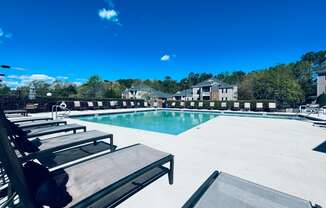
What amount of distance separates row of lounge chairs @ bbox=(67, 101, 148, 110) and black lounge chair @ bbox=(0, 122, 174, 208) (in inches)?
576

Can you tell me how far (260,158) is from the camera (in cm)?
375

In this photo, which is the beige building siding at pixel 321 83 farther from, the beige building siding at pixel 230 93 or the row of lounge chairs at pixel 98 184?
the row of lounge chairs at pixel 98 184

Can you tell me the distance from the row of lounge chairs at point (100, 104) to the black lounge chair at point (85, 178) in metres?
14.6

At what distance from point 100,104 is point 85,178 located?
1669cm

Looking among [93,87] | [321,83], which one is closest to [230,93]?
[321,83]

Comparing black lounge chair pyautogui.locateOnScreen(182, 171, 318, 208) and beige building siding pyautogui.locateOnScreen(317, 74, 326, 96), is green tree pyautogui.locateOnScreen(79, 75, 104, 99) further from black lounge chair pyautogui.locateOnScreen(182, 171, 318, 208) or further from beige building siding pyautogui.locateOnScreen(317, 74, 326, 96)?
beige building siding pyautogui.locateOnScreen(317, 74, 326, 96)

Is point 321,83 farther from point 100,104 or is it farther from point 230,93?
point 100,104

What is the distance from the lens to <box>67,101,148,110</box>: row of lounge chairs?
15.2 metres

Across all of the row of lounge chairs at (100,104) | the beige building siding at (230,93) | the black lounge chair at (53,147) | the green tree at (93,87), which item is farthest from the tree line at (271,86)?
the black lounge chair at (53,147)

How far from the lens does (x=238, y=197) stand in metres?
1.57

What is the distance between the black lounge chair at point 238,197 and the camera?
1.46 metres

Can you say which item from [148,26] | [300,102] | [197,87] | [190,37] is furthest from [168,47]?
[300,102]

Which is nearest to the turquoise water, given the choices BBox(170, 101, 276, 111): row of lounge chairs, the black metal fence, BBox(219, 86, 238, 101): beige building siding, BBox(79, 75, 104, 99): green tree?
the black metal fence

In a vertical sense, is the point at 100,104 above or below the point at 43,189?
above
